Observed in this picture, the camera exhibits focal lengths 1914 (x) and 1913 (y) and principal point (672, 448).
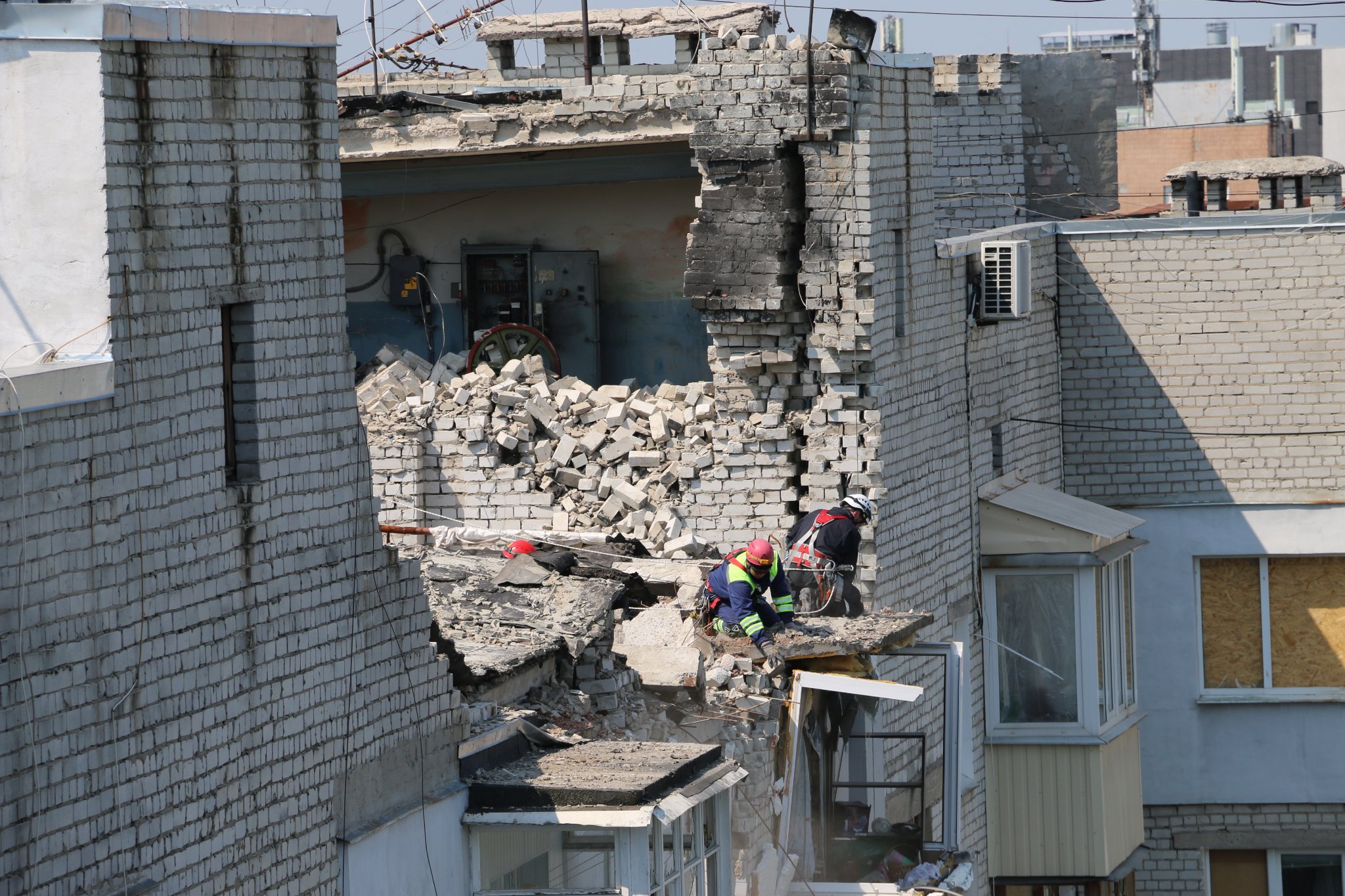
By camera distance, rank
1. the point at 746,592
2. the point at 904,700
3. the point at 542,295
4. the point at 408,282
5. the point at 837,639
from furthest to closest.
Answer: the point at 408,282
the point at 542,295
the point at 904,700
the point at 837,639
the point at 746,592

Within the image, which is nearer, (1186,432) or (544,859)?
(544,859)

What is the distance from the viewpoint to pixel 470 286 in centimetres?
1936

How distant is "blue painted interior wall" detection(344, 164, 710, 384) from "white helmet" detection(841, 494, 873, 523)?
5.51 meters

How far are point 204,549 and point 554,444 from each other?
8.04 m

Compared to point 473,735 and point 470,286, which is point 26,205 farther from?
point 470,286

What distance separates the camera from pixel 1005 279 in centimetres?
1605

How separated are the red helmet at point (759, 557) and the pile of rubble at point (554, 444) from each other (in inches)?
119

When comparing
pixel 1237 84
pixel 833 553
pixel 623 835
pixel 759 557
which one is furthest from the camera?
pixel 1237 84

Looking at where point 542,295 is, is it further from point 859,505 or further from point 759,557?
point 759,557

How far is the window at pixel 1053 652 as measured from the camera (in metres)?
16.4

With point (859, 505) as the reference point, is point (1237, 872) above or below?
below

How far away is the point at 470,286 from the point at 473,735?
1073cm

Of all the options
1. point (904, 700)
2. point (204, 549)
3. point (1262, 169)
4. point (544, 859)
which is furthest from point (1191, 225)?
point (204, 549)

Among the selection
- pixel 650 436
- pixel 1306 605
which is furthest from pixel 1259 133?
pixel 650 436
